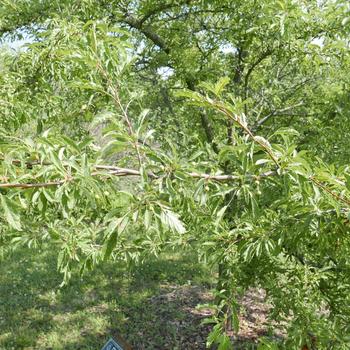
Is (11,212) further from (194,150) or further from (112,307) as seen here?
(112,307)

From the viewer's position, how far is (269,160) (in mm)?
1393

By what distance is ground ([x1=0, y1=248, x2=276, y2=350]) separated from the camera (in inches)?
225

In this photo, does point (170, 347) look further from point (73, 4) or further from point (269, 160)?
point (269, 160)

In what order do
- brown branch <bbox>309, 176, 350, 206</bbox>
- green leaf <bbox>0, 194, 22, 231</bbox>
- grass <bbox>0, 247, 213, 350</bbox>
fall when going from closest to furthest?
green leaf <bbox>0, 194, 22, 231</bbox>, brown branch <bbox>309, 176, 350, 206</bbox>, grass <bbox>0, 247, 213, 350</bbox>

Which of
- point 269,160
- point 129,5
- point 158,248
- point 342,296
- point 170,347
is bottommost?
point 170,347

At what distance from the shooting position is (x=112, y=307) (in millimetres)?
6551

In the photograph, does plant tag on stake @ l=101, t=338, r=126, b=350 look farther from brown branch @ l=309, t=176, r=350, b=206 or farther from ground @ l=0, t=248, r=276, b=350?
brown branch @ l=309, t=176, r=350, b=206

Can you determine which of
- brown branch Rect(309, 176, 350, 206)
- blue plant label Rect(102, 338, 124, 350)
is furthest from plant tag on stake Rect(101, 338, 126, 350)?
brown branch Rect(309, 176, 350, 206)

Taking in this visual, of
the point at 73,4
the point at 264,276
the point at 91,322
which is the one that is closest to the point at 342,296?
the point at 264,276

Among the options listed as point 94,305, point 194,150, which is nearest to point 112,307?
point 94,305

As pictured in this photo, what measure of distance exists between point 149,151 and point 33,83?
1.69m

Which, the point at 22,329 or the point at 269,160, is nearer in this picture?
the point at 269,160

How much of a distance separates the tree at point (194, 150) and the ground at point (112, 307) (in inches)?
96.7

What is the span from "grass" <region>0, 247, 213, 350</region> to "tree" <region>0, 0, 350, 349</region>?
2.68 metres
